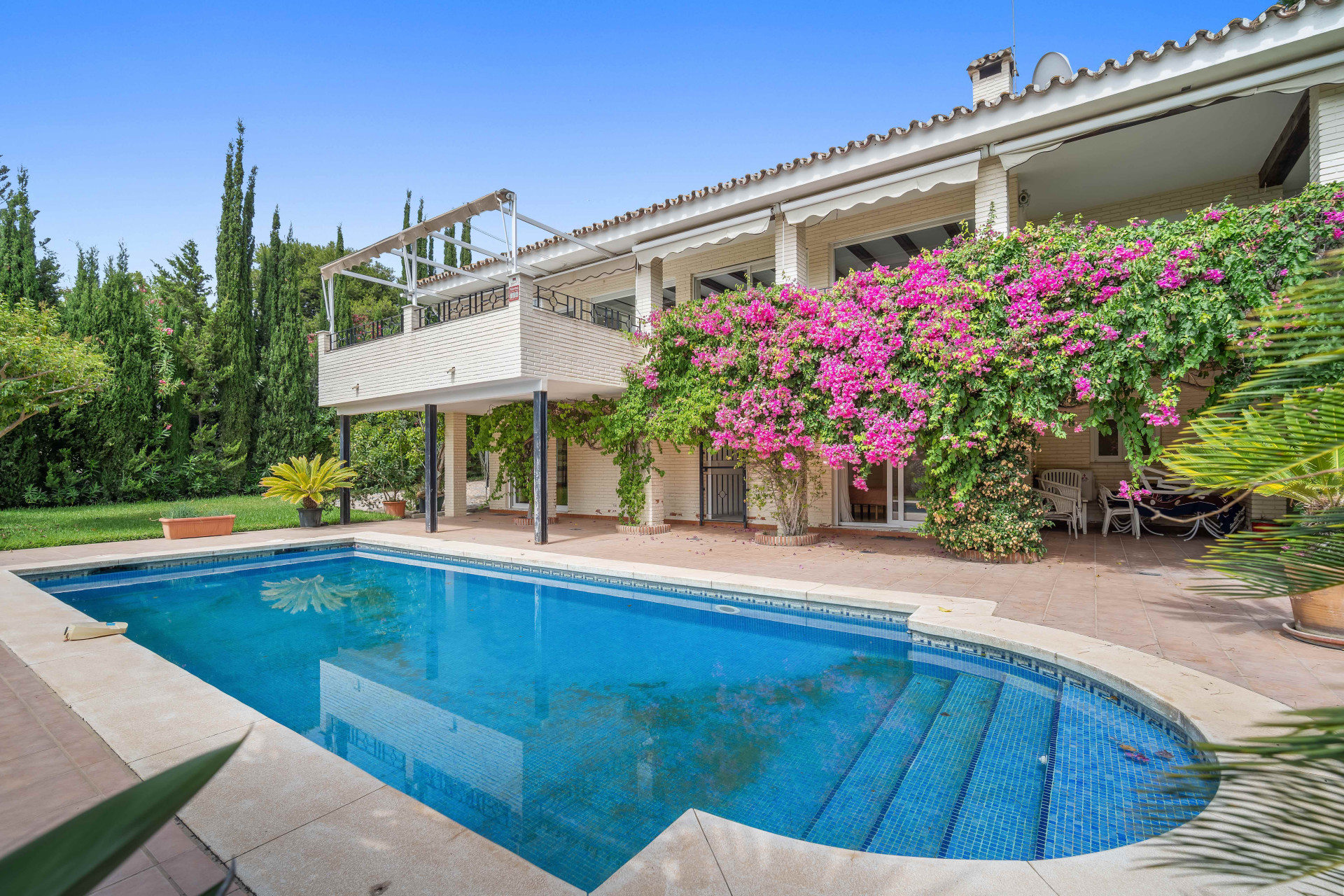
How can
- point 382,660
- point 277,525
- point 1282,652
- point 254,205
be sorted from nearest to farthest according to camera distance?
point 1282,652 < point 382,660 < point 277,525 < point 254,205

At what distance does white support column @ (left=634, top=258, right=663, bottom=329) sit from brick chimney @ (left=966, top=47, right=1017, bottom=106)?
20.4 ft

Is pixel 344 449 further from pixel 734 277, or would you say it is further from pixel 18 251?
pixel 18 251

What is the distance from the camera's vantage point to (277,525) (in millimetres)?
13219

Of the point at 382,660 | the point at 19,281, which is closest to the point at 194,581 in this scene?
the point at 382,660

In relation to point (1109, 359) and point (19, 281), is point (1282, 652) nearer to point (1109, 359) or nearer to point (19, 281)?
point (1109, 359)

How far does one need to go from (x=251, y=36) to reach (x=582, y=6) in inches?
221

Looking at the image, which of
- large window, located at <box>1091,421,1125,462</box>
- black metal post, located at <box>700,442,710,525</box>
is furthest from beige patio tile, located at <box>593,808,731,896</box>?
large window, located at <box>1091,421,1125,462</box>

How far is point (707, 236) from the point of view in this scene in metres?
11.3

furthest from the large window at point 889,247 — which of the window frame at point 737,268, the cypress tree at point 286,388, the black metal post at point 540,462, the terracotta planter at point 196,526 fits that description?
the cypress tree at point 286,388

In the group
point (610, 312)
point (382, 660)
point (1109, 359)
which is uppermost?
point (610, 312)

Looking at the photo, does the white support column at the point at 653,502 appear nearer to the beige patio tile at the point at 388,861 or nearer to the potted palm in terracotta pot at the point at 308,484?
the potted palm in terracotta pot at the point at 308,484

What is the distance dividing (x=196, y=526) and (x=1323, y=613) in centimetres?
1539

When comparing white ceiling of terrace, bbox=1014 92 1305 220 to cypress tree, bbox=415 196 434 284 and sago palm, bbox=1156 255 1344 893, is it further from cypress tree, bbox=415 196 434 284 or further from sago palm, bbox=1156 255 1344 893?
cypress tree, bbox=415 196 434 284

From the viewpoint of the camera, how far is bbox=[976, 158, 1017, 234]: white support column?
8797mm
